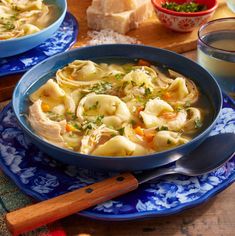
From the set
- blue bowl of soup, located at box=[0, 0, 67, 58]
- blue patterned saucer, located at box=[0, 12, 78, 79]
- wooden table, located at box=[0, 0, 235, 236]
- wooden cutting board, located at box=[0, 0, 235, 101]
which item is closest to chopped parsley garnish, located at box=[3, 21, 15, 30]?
blue bowl of soup, located at box=[0, 0, 67, 58]

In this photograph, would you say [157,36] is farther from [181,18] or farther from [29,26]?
[29,26]

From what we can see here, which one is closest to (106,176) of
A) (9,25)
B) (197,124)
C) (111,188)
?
(111,188)

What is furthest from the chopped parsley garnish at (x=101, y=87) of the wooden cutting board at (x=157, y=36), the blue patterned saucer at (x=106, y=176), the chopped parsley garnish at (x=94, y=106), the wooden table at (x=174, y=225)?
the wooden cutting board at (x=157, y=36)

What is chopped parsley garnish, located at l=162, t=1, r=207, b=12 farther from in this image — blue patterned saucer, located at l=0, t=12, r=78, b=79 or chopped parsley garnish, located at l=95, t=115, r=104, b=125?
chopped parsley garnish, located at l=95, t=115, r=104, b=125

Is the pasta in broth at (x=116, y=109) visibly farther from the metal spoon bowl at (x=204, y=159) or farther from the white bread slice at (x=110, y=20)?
the white bread slice at (x=110, y=20)

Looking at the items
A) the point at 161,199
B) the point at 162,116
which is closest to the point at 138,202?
the point at 161,199

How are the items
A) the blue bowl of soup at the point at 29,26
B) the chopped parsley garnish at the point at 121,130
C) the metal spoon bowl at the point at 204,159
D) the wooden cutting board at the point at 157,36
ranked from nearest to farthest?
the metal spoon bowl at the point at 204,159 → the chopped parsley garnish at the point at 121,130 → the blue bowl of soup at the point at 29,26 → the wooden cutting board at the point at 157,36
